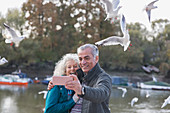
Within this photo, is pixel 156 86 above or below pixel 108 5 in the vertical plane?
below

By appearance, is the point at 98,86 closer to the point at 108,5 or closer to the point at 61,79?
the point at 61,79

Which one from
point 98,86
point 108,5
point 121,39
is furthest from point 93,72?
point 108,5

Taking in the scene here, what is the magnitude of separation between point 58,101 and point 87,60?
483mm

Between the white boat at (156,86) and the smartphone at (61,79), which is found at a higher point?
the smartphone at (61,79)

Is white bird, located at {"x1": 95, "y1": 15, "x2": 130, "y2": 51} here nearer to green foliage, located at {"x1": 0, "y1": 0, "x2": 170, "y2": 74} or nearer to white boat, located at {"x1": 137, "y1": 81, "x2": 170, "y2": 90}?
white boat, located at {"x1": 137, "y1": 81, "x2": 170, "y2": 90}

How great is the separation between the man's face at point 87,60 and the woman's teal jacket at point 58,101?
0.32 meters

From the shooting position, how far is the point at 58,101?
235cm

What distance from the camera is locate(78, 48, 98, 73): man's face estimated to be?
Result: 2148 mm

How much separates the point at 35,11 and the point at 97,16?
715cm

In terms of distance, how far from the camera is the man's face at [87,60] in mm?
2148

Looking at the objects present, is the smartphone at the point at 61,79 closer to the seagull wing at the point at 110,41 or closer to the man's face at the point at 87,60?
the man's face at the point at 87,60

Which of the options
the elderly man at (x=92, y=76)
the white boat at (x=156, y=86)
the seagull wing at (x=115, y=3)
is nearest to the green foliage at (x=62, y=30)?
the white boat at (x=156, y=86)

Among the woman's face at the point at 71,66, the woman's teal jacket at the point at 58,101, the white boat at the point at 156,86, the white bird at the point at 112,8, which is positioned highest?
the white bird at the point at 112,8

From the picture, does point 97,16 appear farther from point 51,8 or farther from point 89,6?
point 51,8
